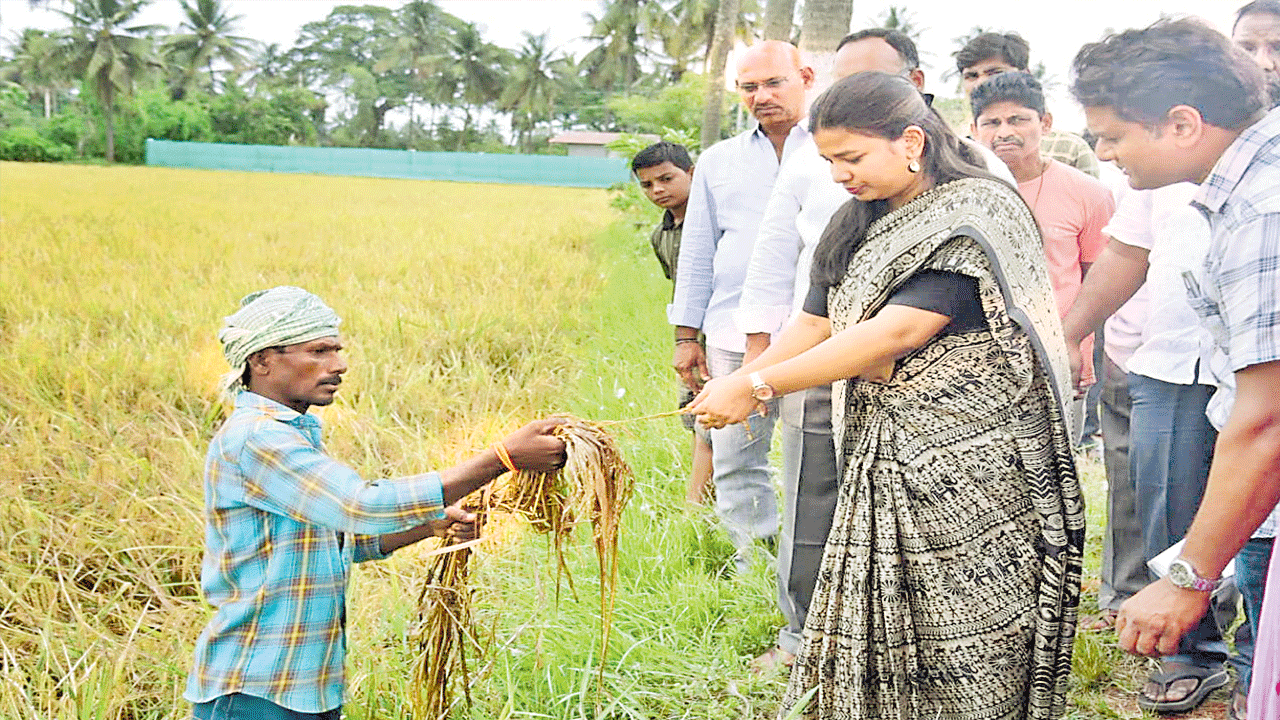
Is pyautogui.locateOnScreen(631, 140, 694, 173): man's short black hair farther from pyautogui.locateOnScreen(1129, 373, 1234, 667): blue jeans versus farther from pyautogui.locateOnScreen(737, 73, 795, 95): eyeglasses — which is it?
pyautogui.locateOnScreen(1129, 373, 1234, 667): blue jeans

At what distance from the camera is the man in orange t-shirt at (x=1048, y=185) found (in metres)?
3.12

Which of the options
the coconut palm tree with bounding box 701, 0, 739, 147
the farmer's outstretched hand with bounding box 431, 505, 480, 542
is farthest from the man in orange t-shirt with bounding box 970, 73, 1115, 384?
the coconut palm tree with bounding box 701, 0, 739, 147

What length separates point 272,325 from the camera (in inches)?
73.4

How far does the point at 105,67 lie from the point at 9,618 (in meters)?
44.4

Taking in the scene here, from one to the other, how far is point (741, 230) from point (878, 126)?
135 centimetres

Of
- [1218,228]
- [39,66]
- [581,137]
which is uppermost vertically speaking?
[39,66]

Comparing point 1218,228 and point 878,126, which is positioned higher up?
point 878,126

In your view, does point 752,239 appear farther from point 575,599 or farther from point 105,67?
point 105,67

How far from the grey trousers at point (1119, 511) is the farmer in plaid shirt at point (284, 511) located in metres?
1.74

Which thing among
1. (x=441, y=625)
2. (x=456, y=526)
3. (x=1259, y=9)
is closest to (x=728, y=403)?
(x=456, y=526)

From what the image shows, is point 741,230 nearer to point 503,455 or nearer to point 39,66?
point 503,455

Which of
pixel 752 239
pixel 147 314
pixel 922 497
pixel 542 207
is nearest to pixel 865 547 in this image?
pixel 922 497

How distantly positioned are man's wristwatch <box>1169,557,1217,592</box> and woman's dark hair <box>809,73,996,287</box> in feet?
2.58

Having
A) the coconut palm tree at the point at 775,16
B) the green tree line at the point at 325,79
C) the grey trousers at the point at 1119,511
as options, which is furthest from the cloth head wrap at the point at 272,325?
the green tree line at the point at 325,79
